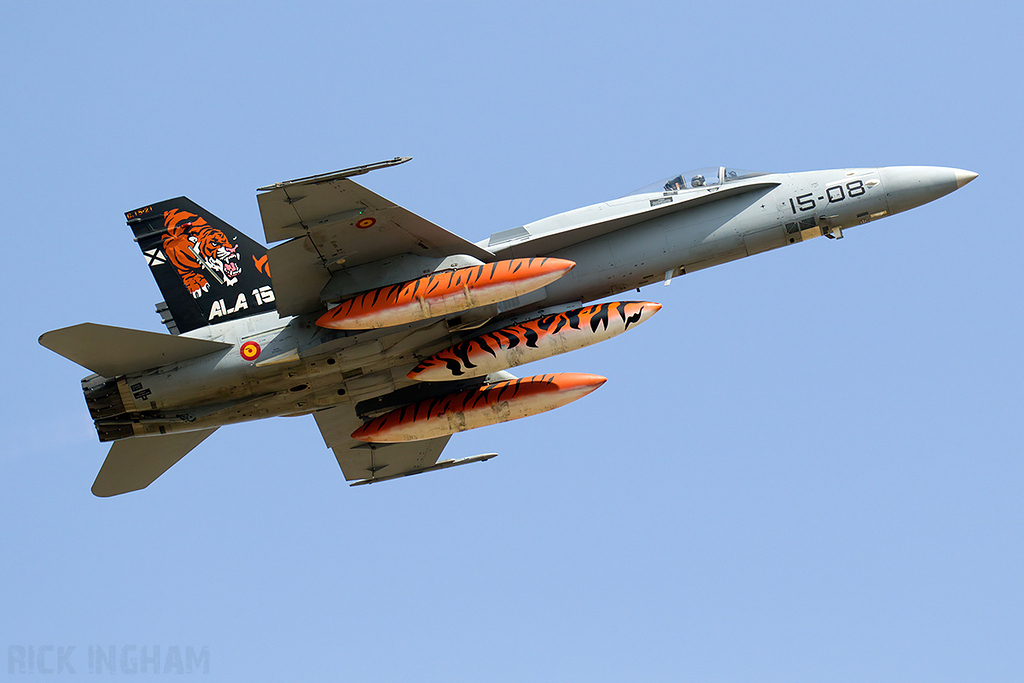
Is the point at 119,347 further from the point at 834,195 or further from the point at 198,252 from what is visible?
the point at 834,195

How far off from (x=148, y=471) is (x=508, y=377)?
735 cm

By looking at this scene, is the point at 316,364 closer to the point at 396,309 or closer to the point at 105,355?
the point at 396,309

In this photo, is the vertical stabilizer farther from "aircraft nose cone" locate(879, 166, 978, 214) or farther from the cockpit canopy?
"aircraft nose cone" locate(879, 166, 978, 214)

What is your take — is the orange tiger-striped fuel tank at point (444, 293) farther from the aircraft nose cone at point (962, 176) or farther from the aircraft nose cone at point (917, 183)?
the aircraft nose cone at point (962, 176)

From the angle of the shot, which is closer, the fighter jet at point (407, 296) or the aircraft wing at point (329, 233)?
the aircraft wing at point (329, 233)

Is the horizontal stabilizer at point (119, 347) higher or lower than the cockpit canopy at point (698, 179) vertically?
lower

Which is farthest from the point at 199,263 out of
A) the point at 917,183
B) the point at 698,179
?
the point at 917,183

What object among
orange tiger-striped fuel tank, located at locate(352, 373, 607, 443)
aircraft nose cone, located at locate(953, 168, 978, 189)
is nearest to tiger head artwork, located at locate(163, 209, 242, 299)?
orange tiger-striped fuel tank, located at locate(352, 373, 607, 443)

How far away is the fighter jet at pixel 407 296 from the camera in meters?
18.3

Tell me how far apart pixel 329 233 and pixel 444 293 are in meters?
2.14

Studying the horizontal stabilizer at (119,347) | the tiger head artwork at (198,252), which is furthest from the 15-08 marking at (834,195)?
the horizontal stabilizer at (119,347)

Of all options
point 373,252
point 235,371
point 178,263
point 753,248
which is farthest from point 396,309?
point 753,248

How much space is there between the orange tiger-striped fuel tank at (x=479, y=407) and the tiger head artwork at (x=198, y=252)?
4.01 m

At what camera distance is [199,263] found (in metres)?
20.2
